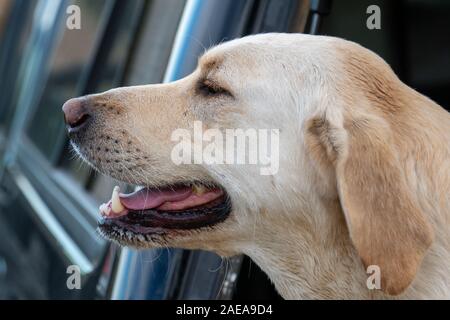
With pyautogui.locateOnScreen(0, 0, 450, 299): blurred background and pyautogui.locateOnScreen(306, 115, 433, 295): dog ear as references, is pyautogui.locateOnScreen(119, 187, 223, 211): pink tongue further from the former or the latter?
pyautogui.locateOnScreen(306, 115, 433, 295): dog ear

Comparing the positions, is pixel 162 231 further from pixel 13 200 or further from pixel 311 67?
pixel 13 200

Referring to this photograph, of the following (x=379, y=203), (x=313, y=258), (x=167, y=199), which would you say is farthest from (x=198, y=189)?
(x=379, y=203)

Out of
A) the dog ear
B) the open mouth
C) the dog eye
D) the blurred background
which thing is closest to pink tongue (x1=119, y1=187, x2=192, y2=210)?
the open mouth

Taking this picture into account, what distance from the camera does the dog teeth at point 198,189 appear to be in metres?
3.09

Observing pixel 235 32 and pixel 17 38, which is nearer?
pixel 235 32

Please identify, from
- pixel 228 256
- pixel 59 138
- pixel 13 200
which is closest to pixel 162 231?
pixel 228 256

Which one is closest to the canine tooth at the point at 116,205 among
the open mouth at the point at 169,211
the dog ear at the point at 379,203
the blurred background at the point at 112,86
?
the open mouth at the point at 169,211

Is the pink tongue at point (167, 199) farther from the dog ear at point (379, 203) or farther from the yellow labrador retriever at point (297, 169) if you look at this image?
the dog ear at point (379, 203)

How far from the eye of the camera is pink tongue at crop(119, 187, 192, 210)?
Answer: 3.11 m

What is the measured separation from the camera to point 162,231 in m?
3.08

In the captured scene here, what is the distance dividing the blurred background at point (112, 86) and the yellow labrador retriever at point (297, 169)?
197 millimetres

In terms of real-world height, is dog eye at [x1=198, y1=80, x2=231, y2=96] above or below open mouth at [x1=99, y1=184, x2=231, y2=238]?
above
